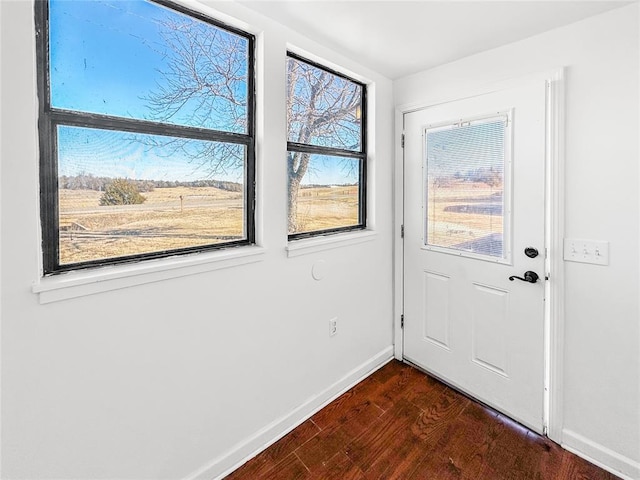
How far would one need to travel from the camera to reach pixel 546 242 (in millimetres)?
1808

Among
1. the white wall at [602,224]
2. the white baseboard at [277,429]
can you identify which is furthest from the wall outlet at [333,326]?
the white wall at [602,224]

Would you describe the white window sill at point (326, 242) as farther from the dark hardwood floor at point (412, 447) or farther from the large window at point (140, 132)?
the dark hardwood floor at point (412, 447)

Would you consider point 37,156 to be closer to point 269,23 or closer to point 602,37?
point 269,23

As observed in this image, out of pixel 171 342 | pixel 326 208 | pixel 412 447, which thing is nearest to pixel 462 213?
pixel 326 208

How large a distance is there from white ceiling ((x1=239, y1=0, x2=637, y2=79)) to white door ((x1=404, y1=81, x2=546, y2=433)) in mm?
305

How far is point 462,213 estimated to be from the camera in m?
2.17

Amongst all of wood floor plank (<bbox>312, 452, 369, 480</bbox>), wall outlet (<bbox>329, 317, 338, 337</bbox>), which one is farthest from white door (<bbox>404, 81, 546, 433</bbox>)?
wood floor plank (<bbox>312, 452, 369, 480</bbox>)

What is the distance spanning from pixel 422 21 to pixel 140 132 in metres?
1.47

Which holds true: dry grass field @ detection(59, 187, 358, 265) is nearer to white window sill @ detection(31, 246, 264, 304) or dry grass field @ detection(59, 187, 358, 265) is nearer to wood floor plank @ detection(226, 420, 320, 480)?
white window sill @ detection(31, 246, 264, 304)

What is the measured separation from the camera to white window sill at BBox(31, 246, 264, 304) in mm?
1123

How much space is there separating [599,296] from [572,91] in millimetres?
1058

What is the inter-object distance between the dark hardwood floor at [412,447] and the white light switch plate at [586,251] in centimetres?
104

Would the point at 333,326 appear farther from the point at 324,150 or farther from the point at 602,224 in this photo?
the point at 602,224

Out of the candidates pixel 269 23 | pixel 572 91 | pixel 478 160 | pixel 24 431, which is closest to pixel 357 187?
pixel 478 160
